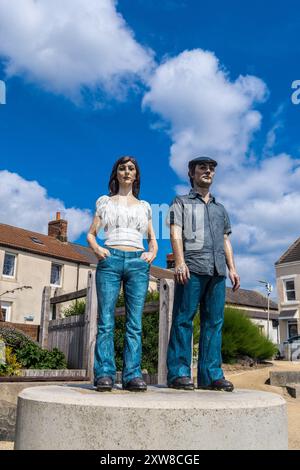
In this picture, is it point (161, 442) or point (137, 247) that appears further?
point (137, 247)

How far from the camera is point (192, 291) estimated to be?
3951 millimetres

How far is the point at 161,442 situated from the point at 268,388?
7.72 metres

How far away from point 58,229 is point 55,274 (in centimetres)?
413

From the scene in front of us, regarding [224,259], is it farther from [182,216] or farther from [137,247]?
[137,247]

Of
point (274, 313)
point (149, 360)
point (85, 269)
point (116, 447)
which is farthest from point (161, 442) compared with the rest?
point (274, 313)

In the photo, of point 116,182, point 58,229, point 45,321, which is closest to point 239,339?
point 45,321

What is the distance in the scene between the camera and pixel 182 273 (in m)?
3.83

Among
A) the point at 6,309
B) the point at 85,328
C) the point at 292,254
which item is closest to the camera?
the point at 85,328

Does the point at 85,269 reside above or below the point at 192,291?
above

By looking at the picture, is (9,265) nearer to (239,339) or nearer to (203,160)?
(239,339)

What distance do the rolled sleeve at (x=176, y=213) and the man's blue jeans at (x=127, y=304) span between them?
449mm

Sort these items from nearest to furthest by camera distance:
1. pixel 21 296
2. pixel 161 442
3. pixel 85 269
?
pixel 161 442
pixel 21 296
pixel 85 269

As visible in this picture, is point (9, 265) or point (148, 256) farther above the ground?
point (9, 265)

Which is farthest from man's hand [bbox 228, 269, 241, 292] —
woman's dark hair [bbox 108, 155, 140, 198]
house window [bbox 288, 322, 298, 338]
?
house window [bbox 288, 322, 298, 338]
